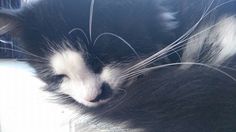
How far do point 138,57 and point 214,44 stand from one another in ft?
0.44

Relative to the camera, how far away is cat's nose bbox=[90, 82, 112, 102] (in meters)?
0.53

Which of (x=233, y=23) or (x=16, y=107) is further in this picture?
(x=16, y=107)

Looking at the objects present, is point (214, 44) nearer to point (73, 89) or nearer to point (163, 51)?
point (163, 51)

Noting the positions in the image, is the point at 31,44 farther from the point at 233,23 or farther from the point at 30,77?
the point at 233,23

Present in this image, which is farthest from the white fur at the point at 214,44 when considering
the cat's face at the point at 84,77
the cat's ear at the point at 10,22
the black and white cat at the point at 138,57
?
the cat's ear at the point at 10,22

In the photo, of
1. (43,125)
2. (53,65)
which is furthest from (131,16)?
(43,125)

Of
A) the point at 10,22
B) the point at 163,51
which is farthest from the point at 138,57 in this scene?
the point at 10,22

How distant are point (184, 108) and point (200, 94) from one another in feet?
0.13

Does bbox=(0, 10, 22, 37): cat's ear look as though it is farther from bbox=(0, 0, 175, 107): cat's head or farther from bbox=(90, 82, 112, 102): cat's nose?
bbox=(90, 82, 112, 102): cat's nose

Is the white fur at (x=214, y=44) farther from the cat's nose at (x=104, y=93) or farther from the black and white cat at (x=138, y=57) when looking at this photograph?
the cat's nose at (x=104, y=93)

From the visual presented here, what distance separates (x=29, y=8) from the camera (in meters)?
0.53

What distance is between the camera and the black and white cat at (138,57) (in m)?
0.51

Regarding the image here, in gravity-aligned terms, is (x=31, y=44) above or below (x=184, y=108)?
above

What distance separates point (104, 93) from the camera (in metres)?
0.54
